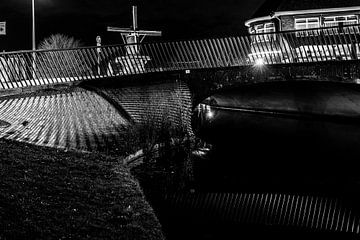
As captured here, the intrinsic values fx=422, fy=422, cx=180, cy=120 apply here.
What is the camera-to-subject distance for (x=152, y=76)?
19.5 metres

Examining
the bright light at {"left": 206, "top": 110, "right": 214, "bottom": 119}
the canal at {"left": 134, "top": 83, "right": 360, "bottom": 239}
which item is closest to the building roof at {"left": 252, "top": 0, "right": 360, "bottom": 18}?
the bright light at {"left": 206, "top": 110, "right": 214, "bottom": 119}

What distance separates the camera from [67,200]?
290 inches

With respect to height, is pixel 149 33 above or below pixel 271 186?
above

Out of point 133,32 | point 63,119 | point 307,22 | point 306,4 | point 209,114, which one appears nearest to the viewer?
point 63,119

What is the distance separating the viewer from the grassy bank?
6086 mm

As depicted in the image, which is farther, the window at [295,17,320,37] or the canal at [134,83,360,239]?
the window at [295,17,320,37]

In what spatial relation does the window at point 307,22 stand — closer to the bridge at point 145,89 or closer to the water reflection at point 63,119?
the bridge at point 145,89

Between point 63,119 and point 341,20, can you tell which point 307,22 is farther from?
point 63,119

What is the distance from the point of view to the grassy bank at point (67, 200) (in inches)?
240

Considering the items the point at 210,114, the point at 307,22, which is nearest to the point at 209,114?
the point at 210,114

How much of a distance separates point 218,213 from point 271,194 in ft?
7.91

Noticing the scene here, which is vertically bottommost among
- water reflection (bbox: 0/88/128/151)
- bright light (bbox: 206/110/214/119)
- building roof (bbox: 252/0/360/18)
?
bright light (bbox: 206/110/214/119)

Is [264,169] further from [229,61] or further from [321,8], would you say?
[321,8]

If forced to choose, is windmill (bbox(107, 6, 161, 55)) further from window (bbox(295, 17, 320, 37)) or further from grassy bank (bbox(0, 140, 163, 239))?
grassy bank (bbox(0, 140, 163, 239))
